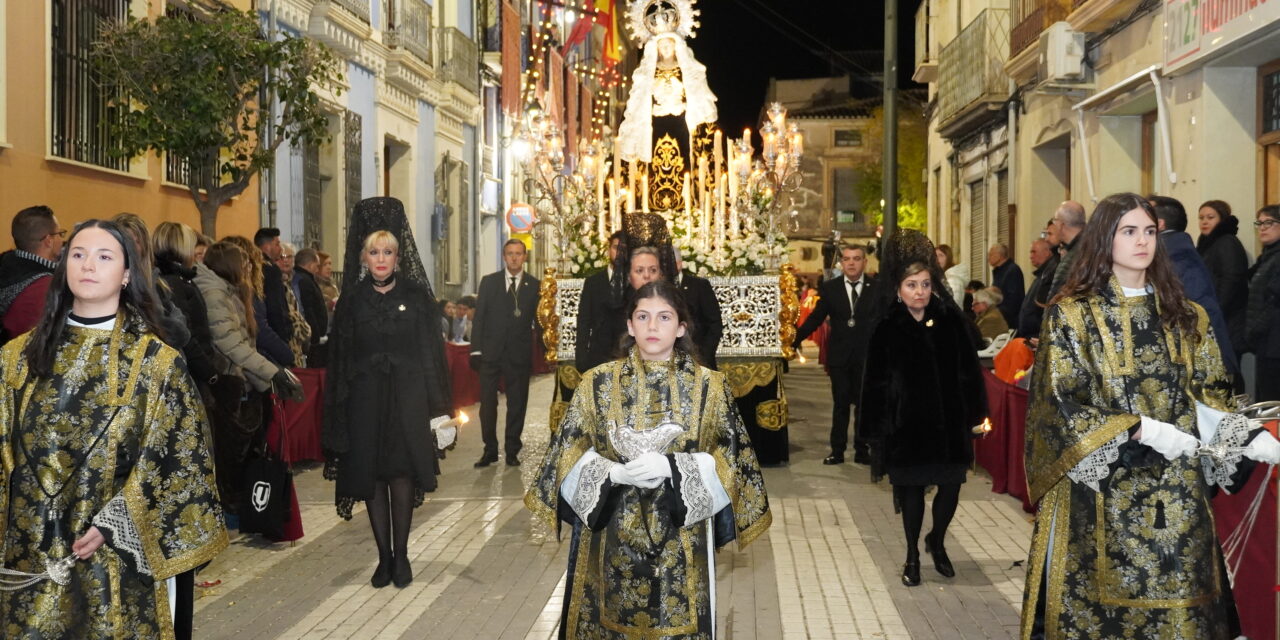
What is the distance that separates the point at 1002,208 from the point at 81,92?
1472cm

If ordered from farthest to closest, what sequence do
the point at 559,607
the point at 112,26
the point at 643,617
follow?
the point at 112,26 < the point at 559,607 < the point at 643,617

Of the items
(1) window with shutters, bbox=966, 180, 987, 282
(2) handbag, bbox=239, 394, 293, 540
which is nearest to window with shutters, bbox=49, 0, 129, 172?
(2) handbag, bbox=239, 394, 293, 540

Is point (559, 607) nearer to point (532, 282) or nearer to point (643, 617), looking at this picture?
point (643, 617)

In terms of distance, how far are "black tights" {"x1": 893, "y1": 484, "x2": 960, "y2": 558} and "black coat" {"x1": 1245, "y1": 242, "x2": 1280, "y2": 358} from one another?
8.82ft

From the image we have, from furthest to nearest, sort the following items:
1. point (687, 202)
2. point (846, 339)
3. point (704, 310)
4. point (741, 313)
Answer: point (687, 202) < point (846, 339) < point (741, 313) < point (704, 310)

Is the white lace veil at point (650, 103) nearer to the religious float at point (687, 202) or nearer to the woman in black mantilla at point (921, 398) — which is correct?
the religious float at point (687, 202)

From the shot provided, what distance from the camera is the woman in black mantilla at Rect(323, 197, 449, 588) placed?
7.22m

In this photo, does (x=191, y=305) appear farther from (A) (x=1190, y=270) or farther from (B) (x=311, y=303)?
(B) (x=311, y=303)

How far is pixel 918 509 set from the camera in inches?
289

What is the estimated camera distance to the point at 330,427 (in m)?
7.24

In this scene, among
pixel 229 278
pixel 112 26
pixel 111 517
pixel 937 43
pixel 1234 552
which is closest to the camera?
pixel 111 517

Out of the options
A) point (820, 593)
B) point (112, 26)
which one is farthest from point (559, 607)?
point (112, 26)

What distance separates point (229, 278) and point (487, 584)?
2569 millimetres

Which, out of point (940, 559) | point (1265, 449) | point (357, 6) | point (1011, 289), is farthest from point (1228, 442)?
point (357, 6)
